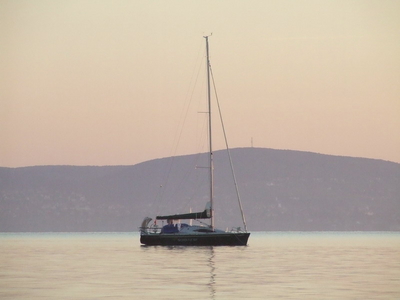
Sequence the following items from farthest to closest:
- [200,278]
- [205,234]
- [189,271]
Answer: [205,234] < [189,271] < [200,278]

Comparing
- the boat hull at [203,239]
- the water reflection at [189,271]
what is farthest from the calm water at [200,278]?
the boat hull at [203,239]

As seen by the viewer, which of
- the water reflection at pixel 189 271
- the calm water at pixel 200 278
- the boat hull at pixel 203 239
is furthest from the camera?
the boat hull at pixel 203 239

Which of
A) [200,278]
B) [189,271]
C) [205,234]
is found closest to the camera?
[200,278]

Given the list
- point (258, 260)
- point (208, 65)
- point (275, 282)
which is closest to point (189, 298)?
point (275, 282)

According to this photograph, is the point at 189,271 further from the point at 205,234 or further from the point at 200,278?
the point at 205,234

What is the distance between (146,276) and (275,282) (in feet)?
26.2

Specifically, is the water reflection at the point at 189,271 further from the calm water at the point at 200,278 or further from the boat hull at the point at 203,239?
the boat hull at the point at 203,239

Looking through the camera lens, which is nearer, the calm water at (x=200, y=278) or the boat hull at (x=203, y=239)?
the calm water at (x=200, y=278)

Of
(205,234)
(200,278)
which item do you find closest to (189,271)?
(200,278)

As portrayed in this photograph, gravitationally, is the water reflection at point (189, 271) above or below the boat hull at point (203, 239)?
below

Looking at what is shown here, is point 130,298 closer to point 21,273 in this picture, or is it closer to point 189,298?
point 189,298

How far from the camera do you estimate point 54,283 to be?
51438mm

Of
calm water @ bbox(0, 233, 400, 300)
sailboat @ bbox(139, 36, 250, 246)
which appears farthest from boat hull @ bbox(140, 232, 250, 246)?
calm water @ bbox(0, 233, 400, 300)

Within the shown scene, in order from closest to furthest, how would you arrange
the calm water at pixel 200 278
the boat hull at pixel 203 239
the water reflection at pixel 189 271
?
the calm water at pixel 200 278
the water reflection at pixel 189 271
the boat hull at pixel 203 239
